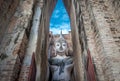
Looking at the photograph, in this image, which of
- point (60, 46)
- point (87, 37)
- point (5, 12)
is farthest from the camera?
point (60, 46)

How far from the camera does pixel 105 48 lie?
128 inches

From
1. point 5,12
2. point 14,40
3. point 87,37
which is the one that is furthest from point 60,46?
point 5,12

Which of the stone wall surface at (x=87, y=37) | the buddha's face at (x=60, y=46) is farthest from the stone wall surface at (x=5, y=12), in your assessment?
the buddha's face at (x=60, y=46)

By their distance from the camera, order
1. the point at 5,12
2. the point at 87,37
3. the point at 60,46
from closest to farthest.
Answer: the point at 5,12 < the point at 87,37 < the point at 60,46

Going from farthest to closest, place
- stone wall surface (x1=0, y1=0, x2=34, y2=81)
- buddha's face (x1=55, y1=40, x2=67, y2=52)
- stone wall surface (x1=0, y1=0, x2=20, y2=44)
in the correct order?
1. buddha's face (x1=55, y1=40, x2=67, y2=52)
2. stone wall surface (x1=0, y1=0, x2=20, y2=44)
3. stone wall surface (x1=0, y1=0, x2=34, y2=81)

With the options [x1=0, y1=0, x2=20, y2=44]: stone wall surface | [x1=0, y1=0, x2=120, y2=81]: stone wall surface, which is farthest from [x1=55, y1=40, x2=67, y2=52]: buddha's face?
[x1=0, y1=0, x2=20, y2=44]: stone wall surface

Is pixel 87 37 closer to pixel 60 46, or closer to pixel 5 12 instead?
pixel 5 12

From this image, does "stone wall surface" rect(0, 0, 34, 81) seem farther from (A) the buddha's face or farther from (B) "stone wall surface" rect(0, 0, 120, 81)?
(A) the buddha's face

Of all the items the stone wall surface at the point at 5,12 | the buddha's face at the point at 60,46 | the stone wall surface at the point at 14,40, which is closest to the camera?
the stone wall surface at the point at 14,40

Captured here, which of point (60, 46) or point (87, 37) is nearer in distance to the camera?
point (87, 37)

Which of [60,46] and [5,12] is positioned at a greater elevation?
[5,12]

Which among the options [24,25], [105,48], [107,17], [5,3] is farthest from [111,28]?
[5,3]

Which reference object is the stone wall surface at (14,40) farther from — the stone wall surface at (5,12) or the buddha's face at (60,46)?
the buddha's face at (60,46)

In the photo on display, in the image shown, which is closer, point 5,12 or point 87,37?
point 5,12
